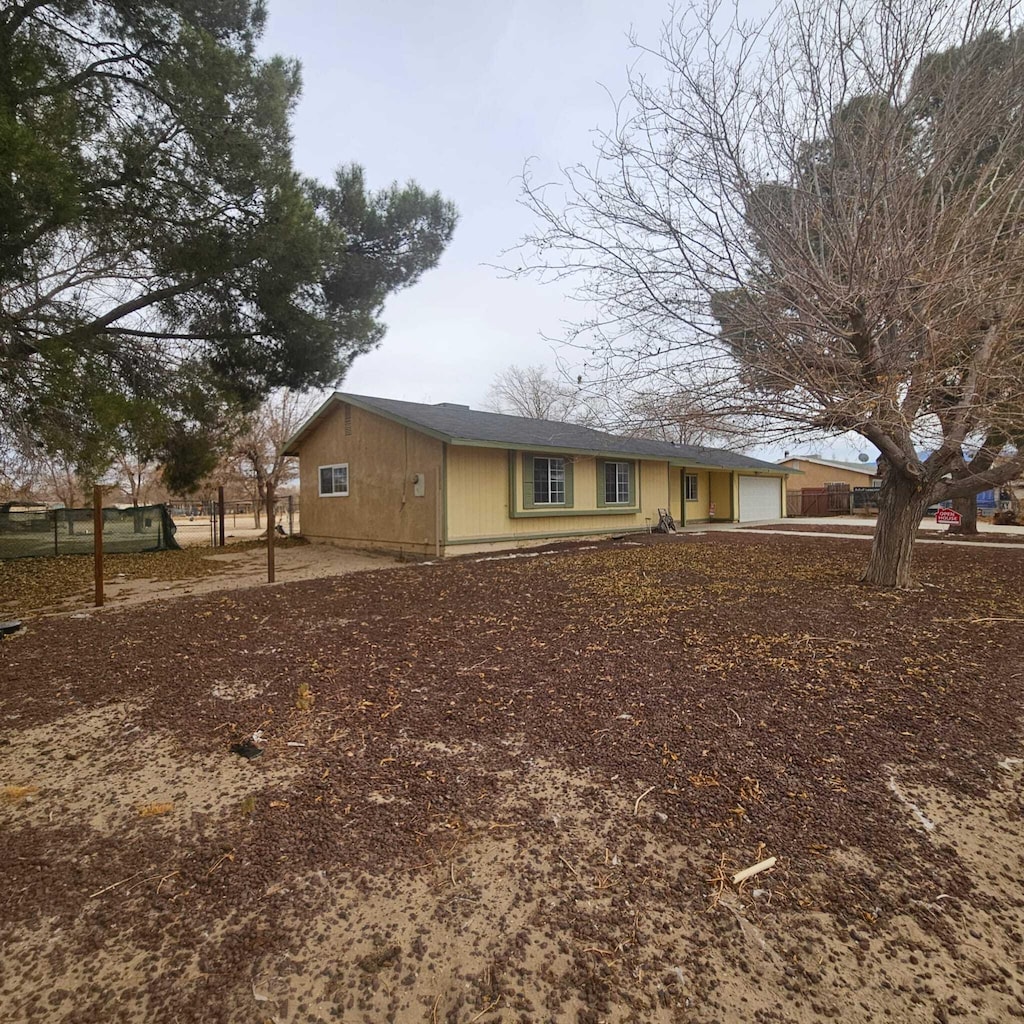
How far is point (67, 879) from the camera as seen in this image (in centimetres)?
184

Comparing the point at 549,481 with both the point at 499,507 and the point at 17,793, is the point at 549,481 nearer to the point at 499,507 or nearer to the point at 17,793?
the point at 499,507

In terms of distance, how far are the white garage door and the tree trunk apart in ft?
45.2

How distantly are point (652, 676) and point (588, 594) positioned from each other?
8.65ft

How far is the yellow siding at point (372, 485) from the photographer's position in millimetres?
10789

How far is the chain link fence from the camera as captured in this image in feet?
35.9

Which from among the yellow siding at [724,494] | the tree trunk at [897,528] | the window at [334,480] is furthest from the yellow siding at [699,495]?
the tree trunk at [897,528]

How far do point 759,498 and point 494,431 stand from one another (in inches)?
508

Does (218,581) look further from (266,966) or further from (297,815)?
(266,966)

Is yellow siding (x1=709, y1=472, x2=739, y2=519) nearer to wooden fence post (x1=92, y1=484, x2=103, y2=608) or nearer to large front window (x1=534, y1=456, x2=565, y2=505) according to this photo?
large front window (x1=534, y1=456, x2=565, y2=505)

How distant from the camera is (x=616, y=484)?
46.9 ft

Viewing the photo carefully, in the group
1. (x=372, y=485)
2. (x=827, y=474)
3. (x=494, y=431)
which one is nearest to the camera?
(x=494, y=431)

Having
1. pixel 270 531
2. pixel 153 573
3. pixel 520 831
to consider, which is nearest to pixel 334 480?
pixel 153 573

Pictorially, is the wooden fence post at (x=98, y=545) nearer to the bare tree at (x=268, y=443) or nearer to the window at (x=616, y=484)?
the window at (x=616, y=484)

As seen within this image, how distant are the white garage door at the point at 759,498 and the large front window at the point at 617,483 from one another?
7.02 metres
